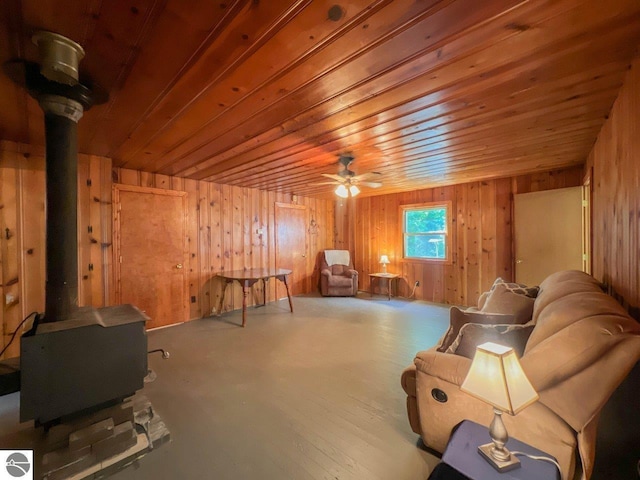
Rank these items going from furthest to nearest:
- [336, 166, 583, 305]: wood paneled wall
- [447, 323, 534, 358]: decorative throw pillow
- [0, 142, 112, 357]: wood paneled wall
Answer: [336, 166, 583, 305]: wood paneled wall → [0, 142, 112, 357]: wood paneled wall → [447, 323, 534, 358]: decorative throw pillow

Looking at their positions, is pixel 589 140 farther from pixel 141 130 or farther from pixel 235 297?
pixel 235 297

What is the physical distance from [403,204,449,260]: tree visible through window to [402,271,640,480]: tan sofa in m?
3.96

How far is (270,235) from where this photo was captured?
18.4 ft

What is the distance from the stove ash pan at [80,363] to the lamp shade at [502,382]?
6.43 feet

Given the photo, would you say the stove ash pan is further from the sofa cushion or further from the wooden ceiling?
the sofa cushion

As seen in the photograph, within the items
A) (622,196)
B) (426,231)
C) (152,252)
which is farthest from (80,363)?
(426,231)

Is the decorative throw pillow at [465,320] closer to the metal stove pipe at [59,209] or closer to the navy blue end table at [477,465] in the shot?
the navy blue end table at [477,465]

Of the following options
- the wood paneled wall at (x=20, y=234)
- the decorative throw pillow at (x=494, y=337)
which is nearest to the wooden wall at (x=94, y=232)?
the wood paneled wall at (x=20, y=234)

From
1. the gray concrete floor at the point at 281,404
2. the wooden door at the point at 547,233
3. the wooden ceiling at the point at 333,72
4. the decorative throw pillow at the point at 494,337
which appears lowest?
the gray concrete floor at the point at 281,404

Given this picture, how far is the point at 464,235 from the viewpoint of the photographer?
5090mm

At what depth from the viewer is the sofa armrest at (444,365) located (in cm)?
148

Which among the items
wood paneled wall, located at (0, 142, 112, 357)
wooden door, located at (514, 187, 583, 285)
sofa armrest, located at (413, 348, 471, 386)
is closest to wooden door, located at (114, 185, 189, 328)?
wood paneled wall, located at (0, 142, 112, 357)

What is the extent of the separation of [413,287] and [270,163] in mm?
4055

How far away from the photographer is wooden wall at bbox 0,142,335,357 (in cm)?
266
